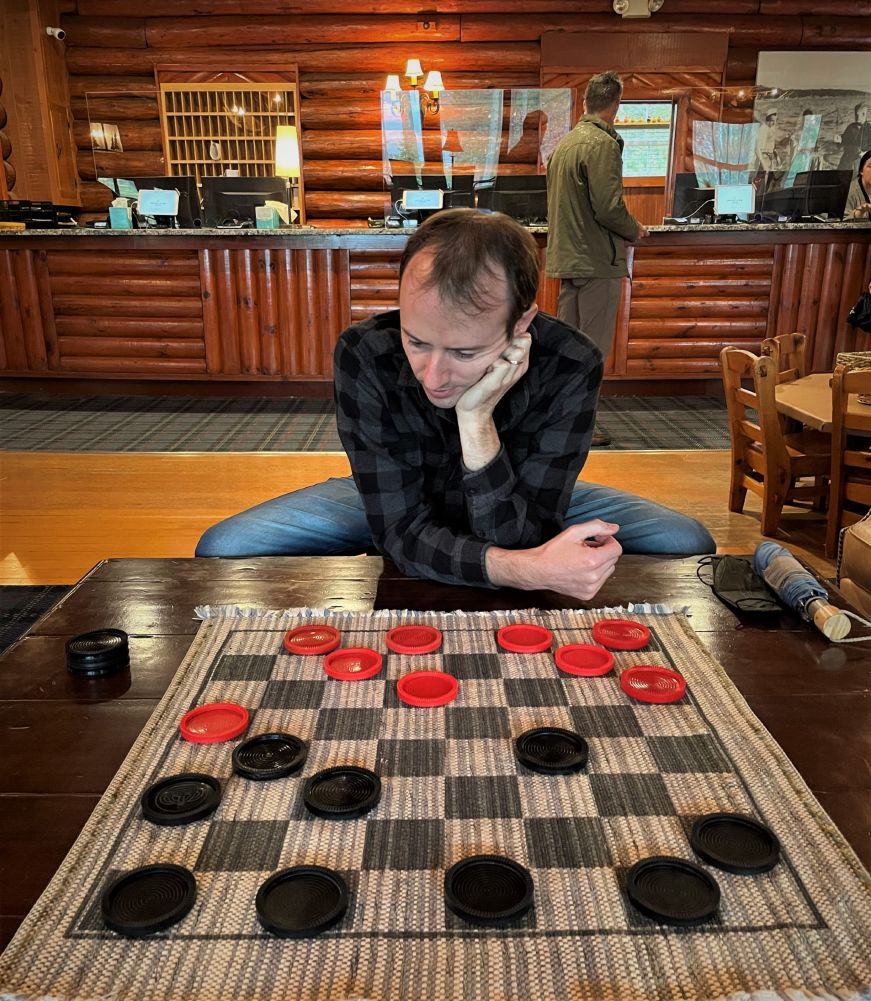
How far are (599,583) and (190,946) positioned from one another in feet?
2.34

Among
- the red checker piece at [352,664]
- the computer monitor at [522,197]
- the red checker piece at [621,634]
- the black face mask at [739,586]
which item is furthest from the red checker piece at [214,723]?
the computer monitor at [522,197]

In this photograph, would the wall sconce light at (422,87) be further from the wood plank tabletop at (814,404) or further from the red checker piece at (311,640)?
the red checker piece at (311,640)

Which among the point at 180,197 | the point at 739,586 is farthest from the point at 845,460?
the point at 180,197

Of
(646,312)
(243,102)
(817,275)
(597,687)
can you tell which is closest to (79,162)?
(243,102)

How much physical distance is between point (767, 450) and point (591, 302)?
166 centimetres

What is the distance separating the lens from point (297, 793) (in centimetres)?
78

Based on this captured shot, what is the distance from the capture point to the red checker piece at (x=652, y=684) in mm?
941

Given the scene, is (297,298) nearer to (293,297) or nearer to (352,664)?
(293,297)

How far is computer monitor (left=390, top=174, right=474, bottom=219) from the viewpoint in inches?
201

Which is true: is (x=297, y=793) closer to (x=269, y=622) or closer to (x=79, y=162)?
(x=269, y=622)

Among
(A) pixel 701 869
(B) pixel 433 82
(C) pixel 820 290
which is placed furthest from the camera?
(B) pixel 433 82

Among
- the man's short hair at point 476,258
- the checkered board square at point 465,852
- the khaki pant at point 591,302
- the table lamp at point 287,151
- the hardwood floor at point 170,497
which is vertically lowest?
the hardwood floor at point 170,497

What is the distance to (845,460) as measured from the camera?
2705 mm

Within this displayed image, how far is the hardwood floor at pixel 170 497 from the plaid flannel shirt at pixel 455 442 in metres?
1.56
